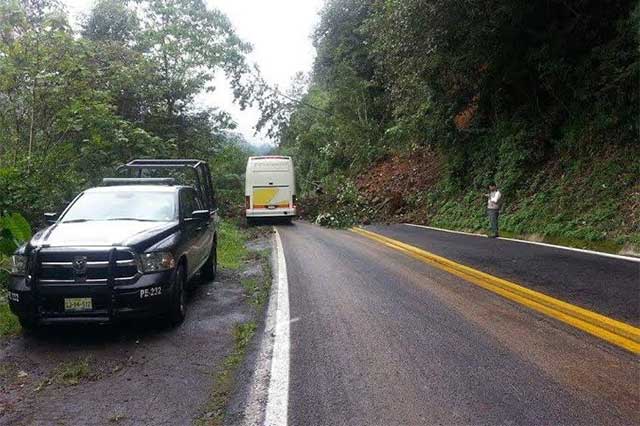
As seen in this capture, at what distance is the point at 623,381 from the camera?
4371mm

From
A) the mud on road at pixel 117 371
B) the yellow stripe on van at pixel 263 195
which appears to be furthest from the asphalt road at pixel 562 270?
the yellow stripe on van at pixel 263 195

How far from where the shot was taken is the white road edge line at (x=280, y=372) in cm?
407

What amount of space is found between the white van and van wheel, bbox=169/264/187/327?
59.9 feet

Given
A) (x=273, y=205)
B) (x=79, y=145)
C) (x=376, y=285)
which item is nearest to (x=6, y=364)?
(x=376, y=285)

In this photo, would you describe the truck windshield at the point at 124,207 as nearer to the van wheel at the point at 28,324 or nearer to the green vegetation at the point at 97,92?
the van wheel at the point at 28,324

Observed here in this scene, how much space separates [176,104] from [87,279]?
824 inches

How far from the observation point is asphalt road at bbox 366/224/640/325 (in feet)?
22.6

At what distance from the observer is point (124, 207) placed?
25.8 feet

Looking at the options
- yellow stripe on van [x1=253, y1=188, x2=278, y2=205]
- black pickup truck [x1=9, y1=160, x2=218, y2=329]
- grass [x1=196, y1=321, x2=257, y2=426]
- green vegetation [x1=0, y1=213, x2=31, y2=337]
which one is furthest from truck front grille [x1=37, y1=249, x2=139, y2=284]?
yellow stripe on van [x1=253, y1=188, x2=278, y2=205]

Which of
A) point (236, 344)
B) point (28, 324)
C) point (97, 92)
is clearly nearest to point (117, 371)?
point (236, 344)

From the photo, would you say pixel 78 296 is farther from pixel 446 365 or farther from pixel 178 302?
pixel 446 365

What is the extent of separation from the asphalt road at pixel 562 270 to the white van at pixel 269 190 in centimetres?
1202

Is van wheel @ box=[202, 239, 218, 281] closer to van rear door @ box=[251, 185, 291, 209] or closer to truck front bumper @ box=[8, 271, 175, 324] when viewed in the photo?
truck front bumper @ box=[8, 271, 175, 324]

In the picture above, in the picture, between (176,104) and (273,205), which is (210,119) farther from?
(273,205)
